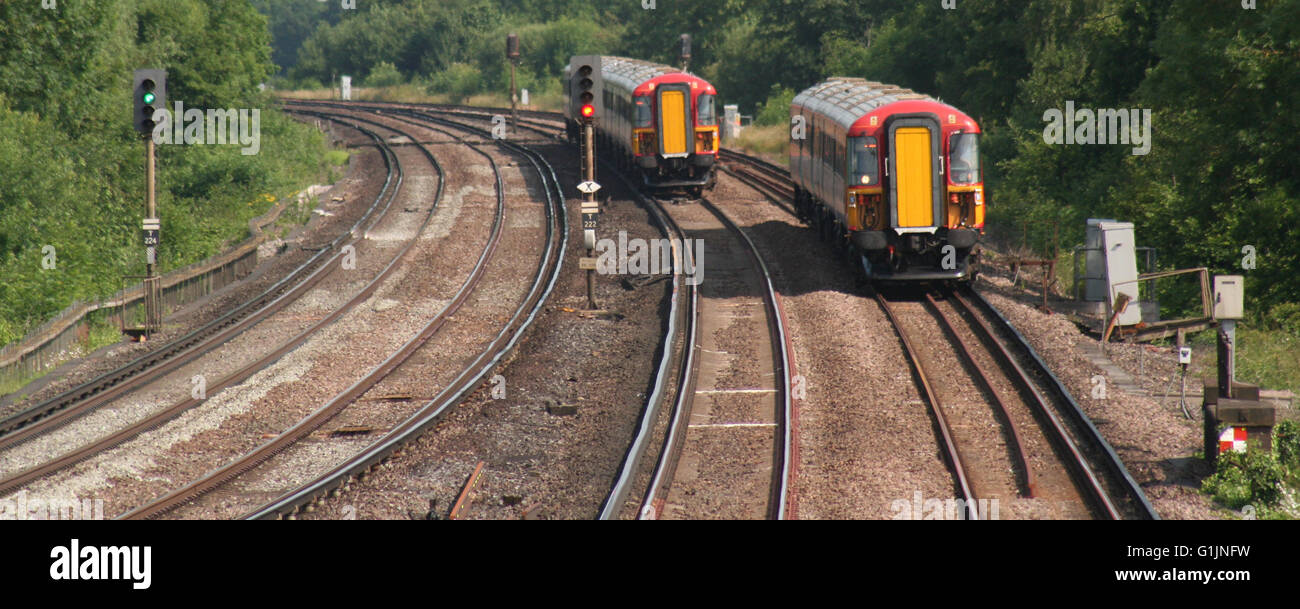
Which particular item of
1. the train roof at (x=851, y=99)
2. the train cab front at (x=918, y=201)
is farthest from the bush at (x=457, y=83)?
the train cab front at (x=918, y=201)

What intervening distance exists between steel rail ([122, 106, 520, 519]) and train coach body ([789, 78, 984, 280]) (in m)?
7.82

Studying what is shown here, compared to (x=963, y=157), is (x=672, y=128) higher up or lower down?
higher up

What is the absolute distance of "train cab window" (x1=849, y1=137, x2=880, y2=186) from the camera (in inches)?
885

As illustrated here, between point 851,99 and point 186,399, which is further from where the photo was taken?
point 851,99

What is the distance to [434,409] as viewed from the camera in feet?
54.0

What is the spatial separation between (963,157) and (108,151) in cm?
2345

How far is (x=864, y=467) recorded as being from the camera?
13.6m

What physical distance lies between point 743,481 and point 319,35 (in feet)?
308

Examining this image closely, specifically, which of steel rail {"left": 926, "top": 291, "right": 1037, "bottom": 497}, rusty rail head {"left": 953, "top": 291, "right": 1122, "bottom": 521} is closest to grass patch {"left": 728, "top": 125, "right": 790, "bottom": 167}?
steel rail {"left": 926, "top": 291, "right": 1037, "bottom": 497}

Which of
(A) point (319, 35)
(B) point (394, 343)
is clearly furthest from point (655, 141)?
(A) point (319, 35)

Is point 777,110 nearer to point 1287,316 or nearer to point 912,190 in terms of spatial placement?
point 912,190

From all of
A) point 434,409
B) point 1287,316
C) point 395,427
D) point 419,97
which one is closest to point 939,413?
point 434,409

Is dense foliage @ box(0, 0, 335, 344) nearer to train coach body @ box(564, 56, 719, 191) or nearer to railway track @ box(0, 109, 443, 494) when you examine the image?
railway track @ box(0, 109, 443, 494)

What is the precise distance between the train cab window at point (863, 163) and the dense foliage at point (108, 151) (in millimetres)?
14971
